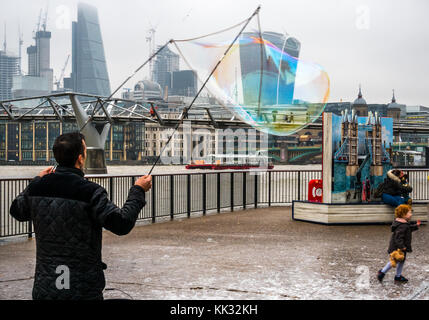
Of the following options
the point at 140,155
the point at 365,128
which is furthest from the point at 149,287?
the point at 140,155

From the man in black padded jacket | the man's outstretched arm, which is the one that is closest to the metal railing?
the man in black padded jacket

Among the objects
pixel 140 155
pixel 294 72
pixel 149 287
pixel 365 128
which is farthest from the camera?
pixel 140 155

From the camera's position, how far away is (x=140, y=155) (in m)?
146

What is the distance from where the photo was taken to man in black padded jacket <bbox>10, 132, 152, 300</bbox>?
3.26 meters

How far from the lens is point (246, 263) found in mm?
7930

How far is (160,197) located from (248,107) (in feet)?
11.9

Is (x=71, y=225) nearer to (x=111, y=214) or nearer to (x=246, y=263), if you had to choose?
(x=111, y=214)

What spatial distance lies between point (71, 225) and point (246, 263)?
4933 mm

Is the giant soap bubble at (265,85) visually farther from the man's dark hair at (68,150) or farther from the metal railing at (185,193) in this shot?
the man's dark hair at (68,150)

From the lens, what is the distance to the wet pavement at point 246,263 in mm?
6234

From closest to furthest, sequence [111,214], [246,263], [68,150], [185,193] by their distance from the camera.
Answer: [111,214]
[68,150]
[246,263]
[185,193]

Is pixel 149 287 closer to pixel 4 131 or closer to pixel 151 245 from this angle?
pixel 151 245

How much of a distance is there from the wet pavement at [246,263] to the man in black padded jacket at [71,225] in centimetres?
275

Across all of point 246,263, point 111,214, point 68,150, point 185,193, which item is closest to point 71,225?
point 111,214
